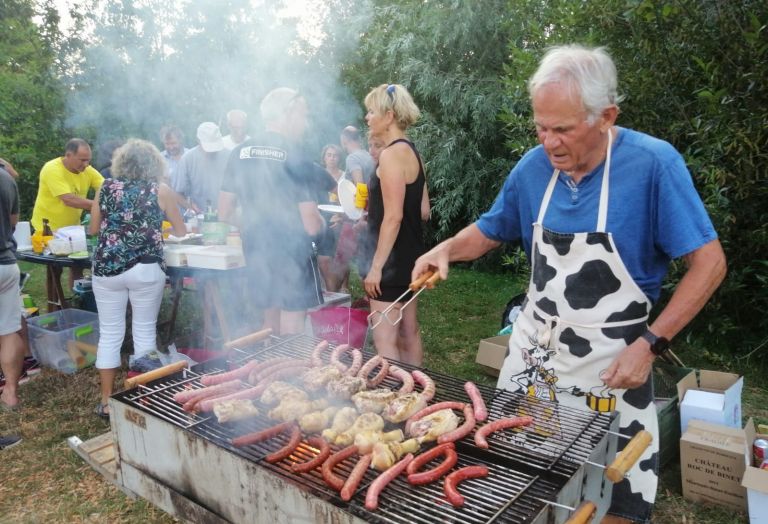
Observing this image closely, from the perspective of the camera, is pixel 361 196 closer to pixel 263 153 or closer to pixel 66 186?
pixel 263 153

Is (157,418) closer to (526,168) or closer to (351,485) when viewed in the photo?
(351,485)

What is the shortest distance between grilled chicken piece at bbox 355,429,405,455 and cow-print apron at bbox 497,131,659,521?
594mm

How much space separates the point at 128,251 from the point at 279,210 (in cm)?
127

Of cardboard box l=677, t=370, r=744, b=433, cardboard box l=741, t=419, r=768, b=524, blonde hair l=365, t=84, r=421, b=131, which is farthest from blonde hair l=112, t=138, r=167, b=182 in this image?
cardboard box l=741, t=419, r=768, b=524

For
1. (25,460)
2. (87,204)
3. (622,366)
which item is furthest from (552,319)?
(87,204)

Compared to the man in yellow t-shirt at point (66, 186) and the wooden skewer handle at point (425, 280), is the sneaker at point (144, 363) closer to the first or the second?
the man in yellow t-shirt at point (66, 186)

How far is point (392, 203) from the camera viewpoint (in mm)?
3842

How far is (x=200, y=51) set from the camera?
19.4 feet

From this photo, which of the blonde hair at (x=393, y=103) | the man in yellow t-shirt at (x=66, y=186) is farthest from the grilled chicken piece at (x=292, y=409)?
the man in yellow t-shirt at (x=66, y=186)

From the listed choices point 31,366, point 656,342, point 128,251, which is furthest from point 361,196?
point 31,366

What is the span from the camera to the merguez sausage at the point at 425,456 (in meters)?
2.05

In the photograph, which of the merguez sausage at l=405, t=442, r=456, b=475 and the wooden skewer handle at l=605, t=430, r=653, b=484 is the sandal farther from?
the wooden skewer handle at l=605, t=430, r=653, b=484

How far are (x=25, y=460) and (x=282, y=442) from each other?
2910 millimetres

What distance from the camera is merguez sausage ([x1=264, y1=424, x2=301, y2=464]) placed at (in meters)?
2.12
